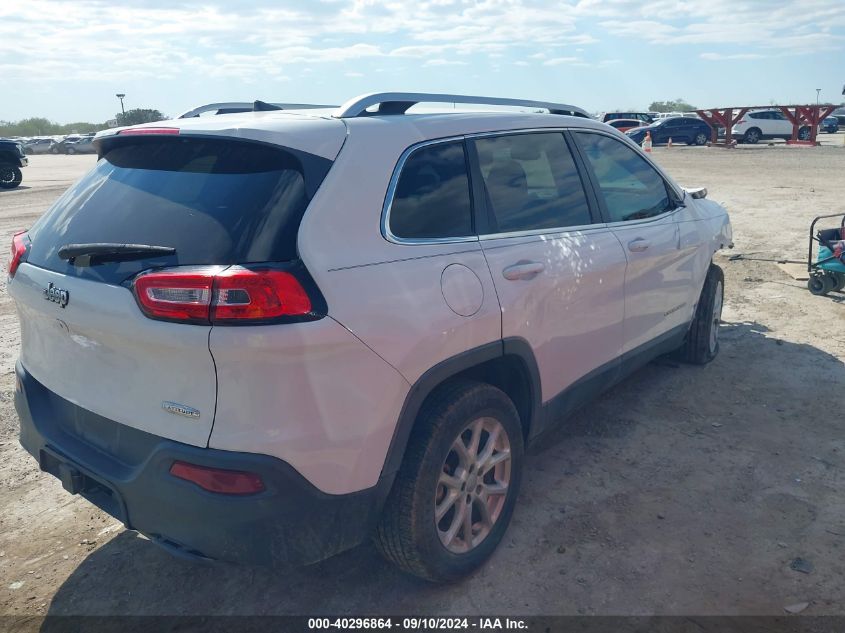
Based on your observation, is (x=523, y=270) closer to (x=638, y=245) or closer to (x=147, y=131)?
(x=638, y=245)

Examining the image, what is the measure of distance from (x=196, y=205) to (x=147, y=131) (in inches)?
20.2

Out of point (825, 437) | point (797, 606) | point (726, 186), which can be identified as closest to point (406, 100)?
point (797, 606)

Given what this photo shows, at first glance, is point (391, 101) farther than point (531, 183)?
No

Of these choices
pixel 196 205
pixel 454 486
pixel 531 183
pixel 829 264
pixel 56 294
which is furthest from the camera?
pixel 829 264

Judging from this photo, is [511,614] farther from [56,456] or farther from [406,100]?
[406,100]

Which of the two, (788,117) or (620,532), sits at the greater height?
(788,117)

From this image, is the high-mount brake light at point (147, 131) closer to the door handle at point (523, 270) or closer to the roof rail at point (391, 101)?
the roof rail at point (391, 101)

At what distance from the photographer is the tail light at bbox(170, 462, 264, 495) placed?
2.27 metres

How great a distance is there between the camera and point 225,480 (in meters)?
2.28

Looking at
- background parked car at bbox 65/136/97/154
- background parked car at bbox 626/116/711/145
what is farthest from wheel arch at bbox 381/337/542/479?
background parked car at bbox 65/136/97/154

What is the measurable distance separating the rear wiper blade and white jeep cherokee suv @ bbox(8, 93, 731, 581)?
1 centimetres

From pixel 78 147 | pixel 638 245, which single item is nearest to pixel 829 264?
pixel 638 245

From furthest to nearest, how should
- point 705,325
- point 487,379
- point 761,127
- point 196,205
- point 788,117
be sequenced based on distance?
1. point 761,127
2. point 788,117
3. point 705,325
4. point 487,379
5. point 196,205

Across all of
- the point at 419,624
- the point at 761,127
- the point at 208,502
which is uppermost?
the point at 761,127
